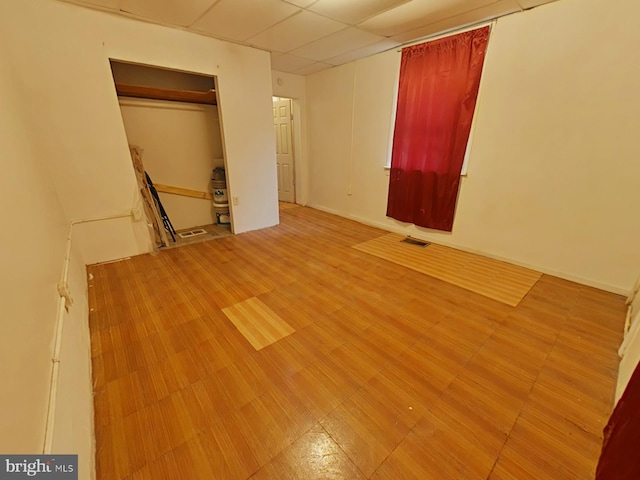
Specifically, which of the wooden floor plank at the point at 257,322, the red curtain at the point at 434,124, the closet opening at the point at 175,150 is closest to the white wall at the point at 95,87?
the closet opening at the point at 175,150

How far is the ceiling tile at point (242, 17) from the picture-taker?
2.36 meters

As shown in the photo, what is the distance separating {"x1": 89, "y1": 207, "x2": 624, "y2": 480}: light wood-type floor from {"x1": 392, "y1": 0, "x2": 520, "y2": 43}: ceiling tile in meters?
2.62

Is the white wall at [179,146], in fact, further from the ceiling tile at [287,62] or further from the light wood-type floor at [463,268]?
the light wood-type floor at [463,268]

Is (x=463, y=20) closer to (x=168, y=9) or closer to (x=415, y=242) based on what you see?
(x=415, y=242)

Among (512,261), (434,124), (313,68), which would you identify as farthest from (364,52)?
(512,261)

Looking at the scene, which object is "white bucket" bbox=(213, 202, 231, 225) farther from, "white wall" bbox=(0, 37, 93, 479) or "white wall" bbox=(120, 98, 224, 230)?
"white wall" bbox=(0, 37, 93, 479)

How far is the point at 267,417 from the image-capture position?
1.30m

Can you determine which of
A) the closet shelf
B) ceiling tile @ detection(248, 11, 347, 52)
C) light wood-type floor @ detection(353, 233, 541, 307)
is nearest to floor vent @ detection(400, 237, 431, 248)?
light wood-type floor @ detection(353, 233, 541, 307)

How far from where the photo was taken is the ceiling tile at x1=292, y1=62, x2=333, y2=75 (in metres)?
4.18

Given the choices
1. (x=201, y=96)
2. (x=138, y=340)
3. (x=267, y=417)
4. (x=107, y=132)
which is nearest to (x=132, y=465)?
(x=267, y=417)

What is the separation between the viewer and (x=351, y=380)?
1.51m

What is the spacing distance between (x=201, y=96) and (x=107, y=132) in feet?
4.33

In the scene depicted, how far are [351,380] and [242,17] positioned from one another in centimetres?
335

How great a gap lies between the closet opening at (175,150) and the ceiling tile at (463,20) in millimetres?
2486
